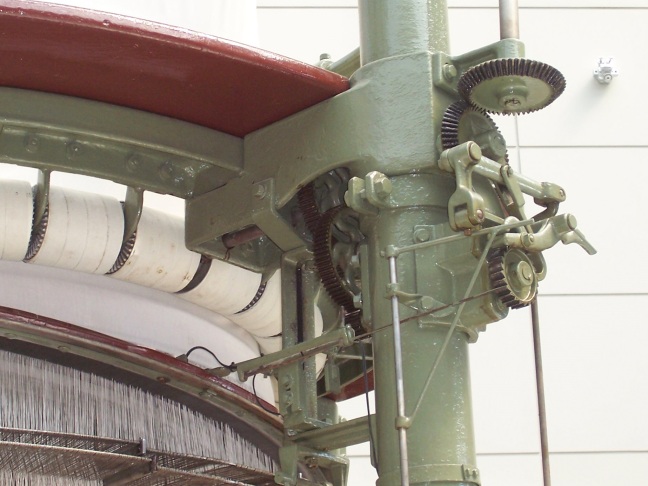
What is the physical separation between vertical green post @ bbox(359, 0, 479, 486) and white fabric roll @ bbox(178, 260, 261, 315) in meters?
0.92

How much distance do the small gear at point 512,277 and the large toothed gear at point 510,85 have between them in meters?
0.64

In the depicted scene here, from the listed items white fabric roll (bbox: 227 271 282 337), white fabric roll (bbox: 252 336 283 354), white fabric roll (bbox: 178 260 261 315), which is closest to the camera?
white fabric roll (bbox: 178 260 261 315)

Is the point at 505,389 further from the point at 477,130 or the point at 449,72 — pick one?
the point at 449,72

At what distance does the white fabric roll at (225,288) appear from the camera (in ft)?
21.6

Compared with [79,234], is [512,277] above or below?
below

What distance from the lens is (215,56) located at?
559 cm

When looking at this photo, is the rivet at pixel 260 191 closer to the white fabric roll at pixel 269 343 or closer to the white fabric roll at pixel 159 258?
the white fabric roll at pixel 159 258

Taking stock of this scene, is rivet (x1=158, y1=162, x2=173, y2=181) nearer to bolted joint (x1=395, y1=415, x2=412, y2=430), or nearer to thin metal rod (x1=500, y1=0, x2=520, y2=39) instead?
thin metal rod (x1=500, y1=0, x2=520, y2=39)

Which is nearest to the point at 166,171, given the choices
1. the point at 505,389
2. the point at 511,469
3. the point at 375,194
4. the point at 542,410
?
the point at 375,194

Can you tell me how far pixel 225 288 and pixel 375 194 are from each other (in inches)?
50.2

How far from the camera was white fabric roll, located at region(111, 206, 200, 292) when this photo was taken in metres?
6.36

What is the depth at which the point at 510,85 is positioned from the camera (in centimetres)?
563

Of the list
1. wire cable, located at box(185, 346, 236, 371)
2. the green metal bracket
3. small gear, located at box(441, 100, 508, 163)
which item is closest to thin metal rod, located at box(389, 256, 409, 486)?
small gear, located at box(441, 100, 508, 163)

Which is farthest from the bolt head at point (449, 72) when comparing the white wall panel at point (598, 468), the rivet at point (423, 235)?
the white wall panel at point (598, 468)
